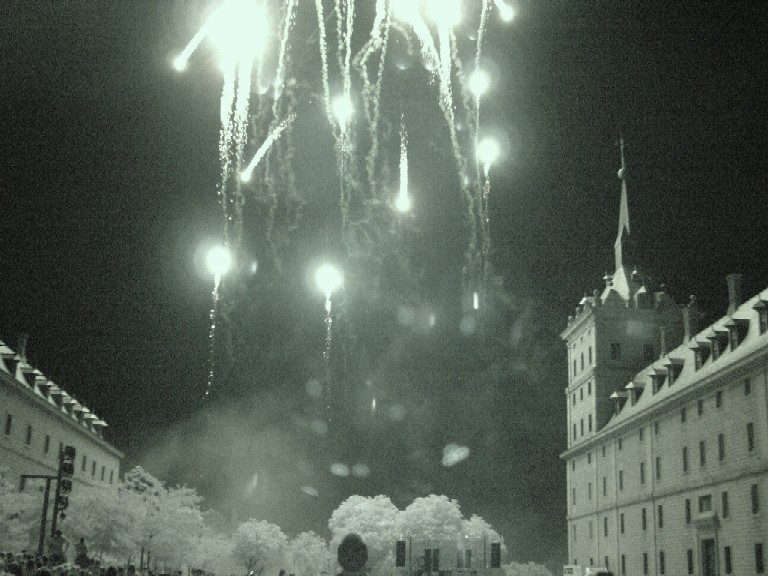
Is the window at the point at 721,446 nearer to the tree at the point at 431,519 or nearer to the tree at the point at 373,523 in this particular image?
the tree at the point at 431,519

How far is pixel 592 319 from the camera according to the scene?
71.7m

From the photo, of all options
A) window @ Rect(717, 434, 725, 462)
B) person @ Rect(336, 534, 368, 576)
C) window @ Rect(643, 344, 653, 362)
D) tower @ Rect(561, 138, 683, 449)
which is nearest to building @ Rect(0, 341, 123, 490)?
window @ Rect(717, 434, 725, 462)

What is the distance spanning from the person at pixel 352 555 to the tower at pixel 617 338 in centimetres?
6310

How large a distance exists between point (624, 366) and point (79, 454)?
149 feet

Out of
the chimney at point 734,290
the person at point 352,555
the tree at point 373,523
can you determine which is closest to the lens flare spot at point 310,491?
the tree at point 373,523

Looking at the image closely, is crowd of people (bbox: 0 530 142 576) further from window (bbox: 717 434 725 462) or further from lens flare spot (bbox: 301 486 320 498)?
lens flare spot (bbox: 301 486 320 498)

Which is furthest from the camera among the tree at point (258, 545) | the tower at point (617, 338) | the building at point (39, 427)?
the tree at point (258, 545)

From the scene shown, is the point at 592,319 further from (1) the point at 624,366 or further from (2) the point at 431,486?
(2) the point at 431,486

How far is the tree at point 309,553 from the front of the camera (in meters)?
91.1

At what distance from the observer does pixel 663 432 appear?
5284 cm

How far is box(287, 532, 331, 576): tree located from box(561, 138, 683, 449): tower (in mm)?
31987

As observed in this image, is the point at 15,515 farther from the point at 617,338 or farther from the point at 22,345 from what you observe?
the point at 617,338

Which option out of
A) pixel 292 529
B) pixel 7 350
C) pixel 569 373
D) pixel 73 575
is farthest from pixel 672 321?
pixel 73 575

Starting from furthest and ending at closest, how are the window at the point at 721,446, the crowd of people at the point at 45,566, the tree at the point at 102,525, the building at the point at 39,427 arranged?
1. the tree at the point at 102,525
2. the building at the point at 39,427
3. the window at the point at 721,446
4. the crowd of people at the point at 45,566
